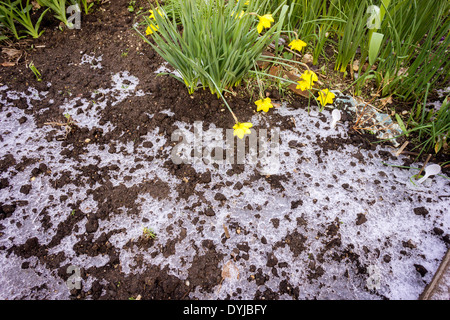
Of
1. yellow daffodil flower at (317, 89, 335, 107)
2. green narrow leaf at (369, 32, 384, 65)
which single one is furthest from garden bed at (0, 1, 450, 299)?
green narrow leaf at (369, 32, 384, 65)

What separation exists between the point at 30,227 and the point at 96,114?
2.39ft

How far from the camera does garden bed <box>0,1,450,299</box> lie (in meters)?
1.17

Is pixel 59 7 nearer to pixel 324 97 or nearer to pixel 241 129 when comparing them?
pixel 241 129

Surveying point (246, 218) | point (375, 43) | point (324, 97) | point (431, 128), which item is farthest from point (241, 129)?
point (431, 128)

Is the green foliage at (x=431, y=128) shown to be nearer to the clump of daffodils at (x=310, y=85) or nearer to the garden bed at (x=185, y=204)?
the garden bed at (x=185, y=204)

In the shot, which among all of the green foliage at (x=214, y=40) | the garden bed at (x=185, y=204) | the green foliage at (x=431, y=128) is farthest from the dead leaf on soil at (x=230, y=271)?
the green foliage at (x=431, y=128)

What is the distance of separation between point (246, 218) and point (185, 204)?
1.05ft

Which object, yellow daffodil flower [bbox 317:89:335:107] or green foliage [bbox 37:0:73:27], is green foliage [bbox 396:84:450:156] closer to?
yellow daffodil flower [bbox 317:89:335:107]

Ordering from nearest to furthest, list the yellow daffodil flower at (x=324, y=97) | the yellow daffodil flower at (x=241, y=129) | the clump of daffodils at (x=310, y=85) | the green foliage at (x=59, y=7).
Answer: the yellow daffodil flower at (x=241, y=129) → the clump of daffodils at (x=310, y=85) → the yellow daffodil flower at (x=324, y=97) → the green foliage at (x=59, y=7)

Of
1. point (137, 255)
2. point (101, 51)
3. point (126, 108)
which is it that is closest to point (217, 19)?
point (126, 108)

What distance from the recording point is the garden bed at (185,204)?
117cm

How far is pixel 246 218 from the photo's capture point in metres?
1.33

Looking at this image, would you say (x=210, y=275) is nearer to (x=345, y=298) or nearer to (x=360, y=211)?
(x=345, y=298)

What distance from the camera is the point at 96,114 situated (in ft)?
5.40
